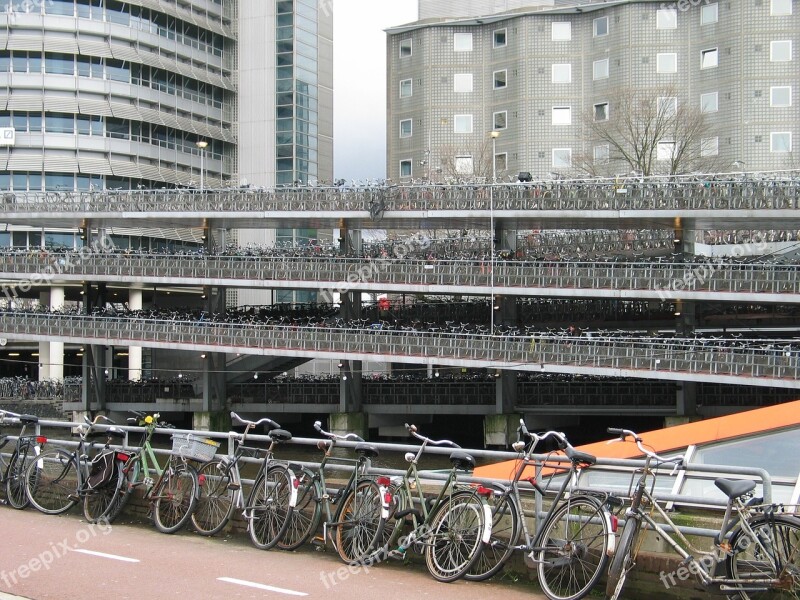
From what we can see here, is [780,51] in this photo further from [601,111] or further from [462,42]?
[462,42]

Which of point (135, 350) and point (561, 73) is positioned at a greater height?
point (561, 73)

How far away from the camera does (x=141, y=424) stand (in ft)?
49.5

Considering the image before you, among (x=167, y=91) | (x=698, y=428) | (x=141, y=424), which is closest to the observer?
(x=141, y=424)

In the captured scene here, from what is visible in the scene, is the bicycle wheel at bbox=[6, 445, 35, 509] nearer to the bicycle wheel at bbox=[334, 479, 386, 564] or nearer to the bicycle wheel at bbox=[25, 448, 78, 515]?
the bicycle wheel at bbox=[25, 448, 78, 515]

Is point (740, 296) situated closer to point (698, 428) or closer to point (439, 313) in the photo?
point (439, 313)

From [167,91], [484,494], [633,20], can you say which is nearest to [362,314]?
[633,20]

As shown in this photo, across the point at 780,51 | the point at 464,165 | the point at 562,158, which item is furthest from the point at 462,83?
the point at 780,51

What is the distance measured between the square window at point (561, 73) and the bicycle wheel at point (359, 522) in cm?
5584

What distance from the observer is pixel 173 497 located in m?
13.4

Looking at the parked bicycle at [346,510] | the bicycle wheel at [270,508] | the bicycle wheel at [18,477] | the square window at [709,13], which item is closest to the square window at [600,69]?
the square window at [709,13]

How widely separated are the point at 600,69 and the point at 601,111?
2442 millimetres

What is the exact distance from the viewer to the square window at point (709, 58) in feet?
201

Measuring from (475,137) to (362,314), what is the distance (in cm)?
1663

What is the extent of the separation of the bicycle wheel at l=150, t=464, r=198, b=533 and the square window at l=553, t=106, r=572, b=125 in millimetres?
54045
